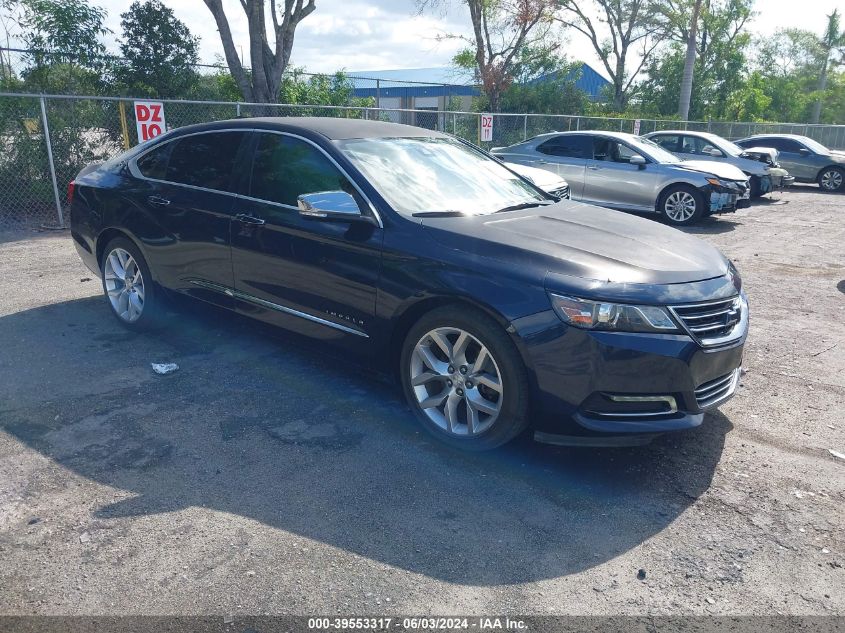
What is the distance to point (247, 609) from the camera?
8.87 ft

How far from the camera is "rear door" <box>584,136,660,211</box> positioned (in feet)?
42.1

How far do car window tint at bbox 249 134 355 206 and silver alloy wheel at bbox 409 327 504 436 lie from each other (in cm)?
116

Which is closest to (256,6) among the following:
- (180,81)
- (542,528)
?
(180,81)

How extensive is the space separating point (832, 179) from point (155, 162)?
64.9 feet

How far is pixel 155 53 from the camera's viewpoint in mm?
13773

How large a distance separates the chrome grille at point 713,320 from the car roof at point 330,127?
8.01 ft

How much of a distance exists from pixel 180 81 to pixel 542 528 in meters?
13.4

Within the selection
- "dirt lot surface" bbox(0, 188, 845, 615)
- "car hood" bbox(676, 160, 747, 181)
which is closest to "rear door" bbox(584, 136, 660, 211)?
"car hood" bbox(676, 160, 747, 181)

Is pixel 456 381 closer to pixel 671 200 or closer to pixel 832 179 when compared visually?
pixel 671 200

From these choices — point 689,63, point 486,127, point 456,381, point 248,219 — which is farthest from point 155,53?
point 689,63

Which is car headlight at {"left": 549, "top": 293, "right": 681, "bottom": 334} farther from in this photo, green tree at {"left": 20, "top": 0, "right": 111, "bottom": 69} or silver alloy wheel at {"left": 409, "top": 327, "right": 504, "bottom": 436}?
green tree at {"left": 20, "top": 0, "right": 111, "bottom": 69}

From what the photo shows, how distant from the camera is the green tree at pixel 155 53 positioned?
44.3 ft

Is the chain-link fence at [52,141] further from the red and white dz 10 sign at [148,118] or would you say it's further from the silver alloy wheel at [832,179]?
the silver alloy wheel at [832,179]

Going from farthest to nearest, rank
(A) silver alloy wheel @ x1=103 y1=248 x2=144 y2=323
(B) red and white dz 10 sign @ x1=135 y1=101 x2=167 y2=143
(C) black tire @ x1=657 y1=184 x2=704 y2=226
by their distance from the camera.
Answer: (C) black tire @ x1=657 y1=184 x2=704 y2=226 → (B) red and white dz 10 sign @ x1=135 y1=101 x2=167 y2=143 → (A) silver alloy wheel @ x1=103 y1=248 x2=144 y2=323
